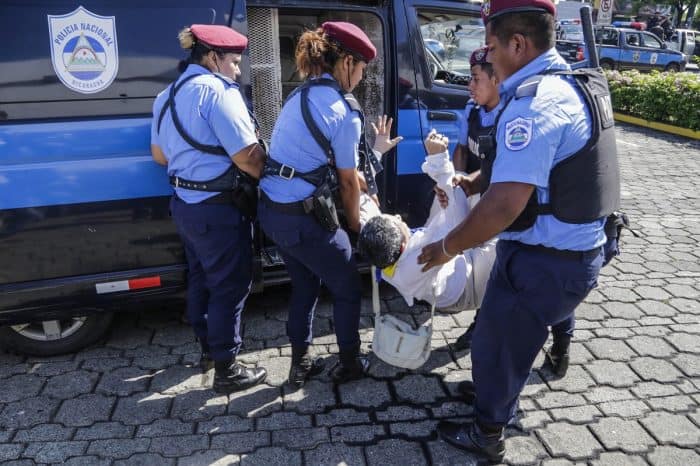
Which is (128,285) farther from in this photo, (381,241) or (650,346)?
(650,346)

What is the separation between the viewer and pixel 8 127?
9.15ft

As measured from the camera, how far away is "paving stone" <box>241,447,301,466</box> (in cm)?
257

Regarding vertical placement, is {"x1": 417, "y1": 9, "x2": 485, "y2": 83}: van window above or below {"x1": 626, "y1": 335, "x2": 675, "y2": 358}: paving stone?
above

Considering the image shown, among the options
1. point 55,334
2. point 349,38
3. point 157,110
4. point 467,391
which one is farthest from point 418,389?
point 55,334

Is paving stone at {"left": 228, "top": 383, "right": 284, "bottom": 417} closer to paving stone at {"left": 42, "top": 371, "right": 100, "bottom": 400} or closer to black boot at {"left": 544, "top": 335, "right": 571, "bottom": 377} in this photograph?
paving stone at {"left": 42, "top": 371, "right": 100, "bottom": 400}

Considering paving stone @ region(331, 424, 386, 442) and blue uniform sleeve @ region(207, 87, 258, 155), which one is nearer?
blue uniform sleeve @ region(207, 87, 258, 155)

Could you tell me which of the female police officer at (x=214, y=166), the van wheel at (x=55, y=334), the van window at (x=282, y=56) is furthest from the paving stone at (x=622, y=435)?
the van wheel at (x=55, y=334)

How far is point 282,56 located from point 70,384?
2.62m

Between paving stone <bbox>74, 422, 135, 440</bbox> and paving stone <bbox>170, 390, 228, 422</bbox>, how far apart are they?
22cm

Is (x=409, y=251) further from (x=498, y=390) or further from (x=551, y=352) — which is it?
(x=551, y=352)

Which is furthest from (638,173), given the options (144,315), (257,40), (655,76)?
(144,315)

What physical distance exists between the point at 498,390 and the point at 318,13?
2.51 m

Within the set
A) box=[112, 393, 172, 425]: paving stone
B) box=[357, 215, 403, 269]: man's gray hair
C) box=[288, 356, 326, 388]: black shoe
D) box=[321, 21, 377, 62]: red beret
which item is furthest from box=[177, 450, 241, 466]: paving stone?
box=[321, 21, 377, 62]: red beret

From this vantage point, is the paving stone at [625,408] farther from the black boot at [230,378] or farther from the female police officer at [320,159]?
the black boot at [230,378]
